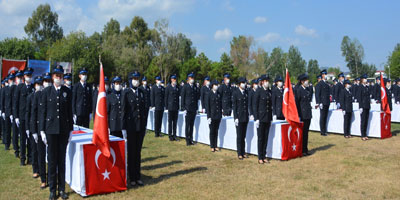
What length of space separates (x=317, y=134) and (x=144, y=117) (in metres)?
8.57

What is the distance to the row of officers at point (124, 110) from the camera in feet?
18.4

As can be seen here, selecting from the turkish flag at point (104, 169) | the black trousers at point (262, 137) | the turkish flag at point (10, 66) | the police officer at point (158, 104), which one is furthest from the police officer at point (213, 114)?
the turkish flag at point (10, 66)

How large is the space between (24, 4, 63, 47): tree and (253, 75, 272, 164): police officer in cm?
6422

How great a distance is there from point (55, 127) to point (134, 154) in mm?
1684

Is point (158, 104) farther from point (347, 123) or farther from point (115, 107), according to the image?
point (347, 123)

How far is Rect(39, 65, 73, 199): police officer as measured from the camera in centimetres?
550

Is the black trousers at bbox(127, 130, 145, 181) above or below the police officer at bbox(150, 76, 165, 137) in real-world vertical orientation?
below

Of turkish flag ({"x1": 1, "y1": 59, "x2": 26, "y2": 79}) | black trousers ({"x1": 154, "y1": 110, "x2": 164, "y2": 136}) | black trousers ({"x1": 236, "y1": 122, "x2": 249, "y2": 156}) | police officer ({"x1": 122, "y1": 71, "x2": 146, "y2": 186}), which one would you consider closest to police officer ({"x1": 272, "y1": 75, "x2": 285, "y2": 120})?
black trousers ({"x1": 236, "y1": 122, "x2": 249, "y2": 156})

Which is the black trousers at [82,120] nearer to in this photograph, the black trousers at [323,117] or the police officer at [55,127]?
the police officer at [55,127]

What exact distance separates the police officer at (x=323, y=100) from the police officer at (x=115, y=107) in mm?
8235

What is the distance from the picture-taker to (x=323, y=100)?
1247cm

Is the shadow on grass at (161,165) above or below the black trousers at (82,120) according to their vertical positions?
below

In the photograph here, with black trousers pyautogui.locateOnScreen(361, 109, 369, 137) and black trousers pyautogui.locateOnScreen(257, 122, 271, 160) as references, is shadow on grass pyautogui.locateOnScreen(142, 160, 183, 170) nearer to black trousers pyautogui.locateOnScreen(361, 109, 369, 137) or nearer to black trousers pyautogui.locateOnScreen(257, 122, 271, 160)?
black trousers pyautogui.locateOnScreen(257, 122, 271, 160)

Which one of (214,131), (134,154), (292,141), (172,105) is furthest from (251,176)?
(172,105)
